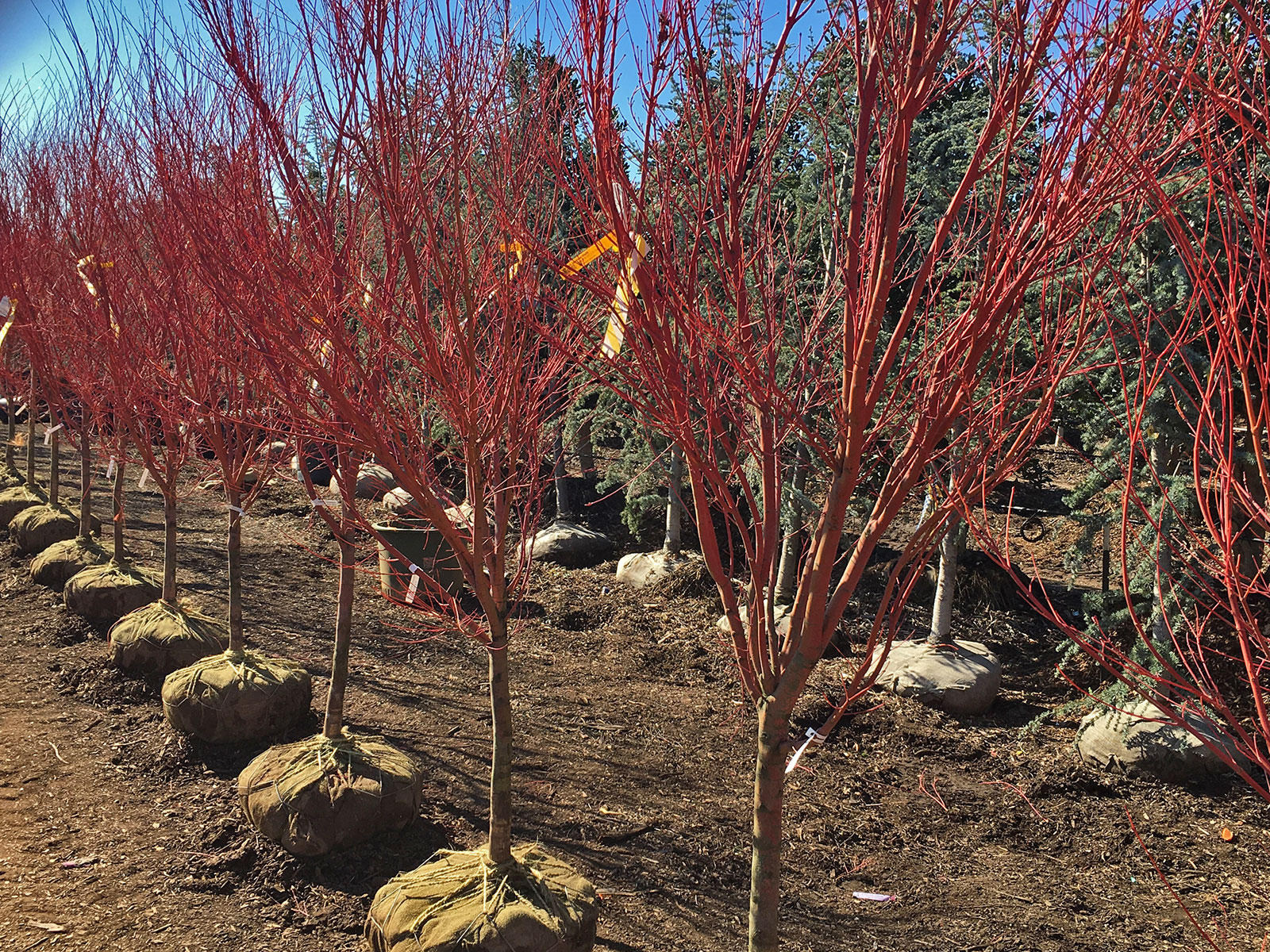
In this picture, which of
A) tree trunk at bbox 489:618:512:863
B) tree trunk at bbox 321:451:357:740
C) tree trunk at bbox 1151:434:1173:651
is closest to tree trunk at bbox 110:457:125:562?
tree trunk at bbox 321:451:357:740

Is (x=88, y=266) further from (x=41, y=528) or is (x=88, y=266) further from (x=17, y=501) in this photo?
(x=17, y=501)

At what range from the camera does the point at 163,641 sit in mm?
6043

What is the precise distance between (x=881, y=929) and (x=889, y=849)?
2.50 feet

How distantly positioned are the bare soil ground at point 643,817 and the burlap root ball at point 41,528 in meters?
2.17

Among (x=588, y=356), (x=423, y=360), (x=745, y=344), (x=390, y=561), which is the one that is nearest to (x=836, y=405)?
(x=745, y=344)

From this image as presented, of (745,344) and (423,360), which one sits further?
(423,360)

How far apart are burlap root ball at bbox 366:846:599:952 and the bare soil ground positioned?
21.4 inches

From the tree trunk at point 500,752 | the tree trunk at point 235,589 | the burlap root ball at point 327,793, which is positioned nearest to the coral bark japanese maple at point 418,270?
the tree trunk at point 500,752

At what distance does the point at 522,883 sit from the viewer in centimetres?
318

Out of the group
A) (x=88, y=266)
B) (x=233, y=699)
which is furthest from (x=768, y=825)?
(x=88, y=266)

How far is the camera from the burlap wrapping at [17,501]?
34.3ft

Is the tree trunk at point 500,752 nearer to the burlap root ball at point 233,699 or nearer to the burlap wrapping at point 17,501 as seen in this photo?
the burlap root ball at point 233,699

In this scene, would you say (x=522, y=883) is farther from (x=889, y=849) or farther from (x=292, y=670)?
(x=292, y=670)

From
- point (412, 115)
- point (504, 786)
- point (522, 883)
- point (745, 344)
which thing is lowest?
point (522, 883)
